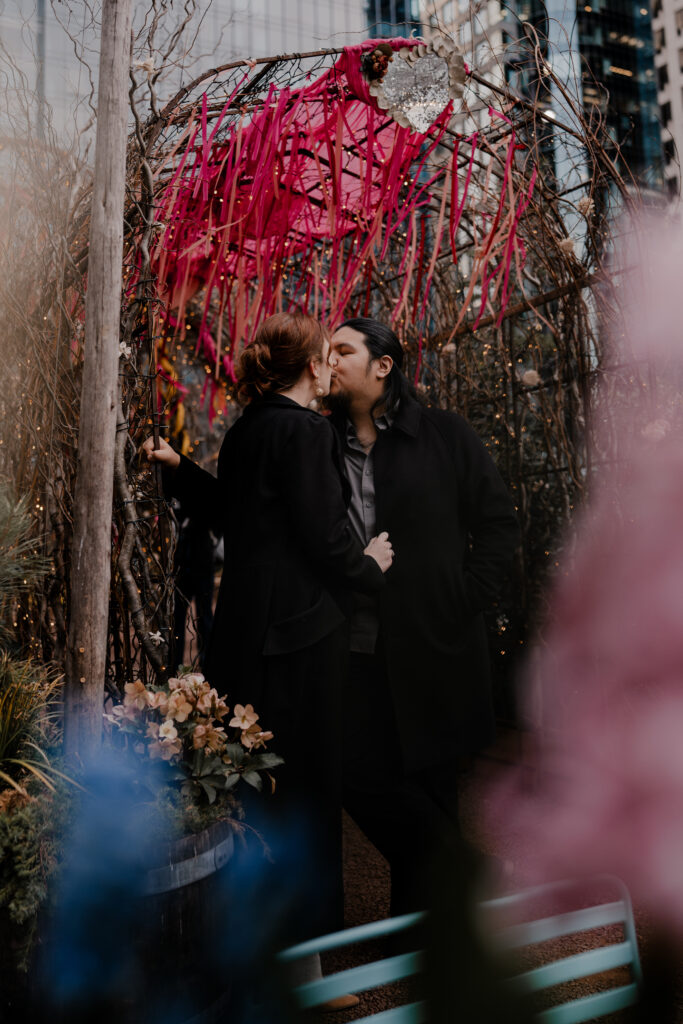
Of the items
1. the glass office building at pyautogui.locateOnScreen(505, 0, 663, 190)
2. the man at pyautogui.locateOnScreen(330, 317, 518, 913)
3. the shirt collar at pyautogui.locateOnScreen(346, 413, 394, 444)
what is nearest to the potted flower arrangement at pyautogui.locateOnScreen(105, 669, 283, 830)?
the man at pyautogui.locateOnScreen(330, 317, 518, 913)

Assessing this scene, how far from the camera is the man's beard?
205cm

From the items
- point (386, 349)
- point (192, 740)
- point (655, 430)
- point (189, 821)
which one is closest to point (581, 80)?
point (655, 430)

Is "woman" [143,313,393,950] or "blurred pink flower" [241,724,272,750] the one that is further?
"woman" [143,313,393,950]

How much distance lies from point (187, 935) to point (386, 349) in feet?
4.75

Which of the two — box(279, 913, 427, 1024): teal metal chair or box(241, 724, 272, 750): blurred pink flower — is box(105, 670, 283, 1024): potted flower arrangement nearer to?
box(241, 724, 272, 750): blurred pink flower

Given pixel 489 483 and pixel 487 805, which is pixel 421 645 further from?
pixel 487 805

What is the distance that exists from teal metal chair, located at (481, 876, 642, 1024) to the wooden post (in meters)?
0.99

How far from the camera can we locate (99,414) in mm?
1506

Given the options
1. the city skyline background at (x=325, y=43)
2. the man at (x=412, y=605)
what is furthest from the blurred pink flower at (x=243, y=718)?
the city skyline background at (x=325, y=43)

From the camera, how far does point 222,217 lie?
229cm

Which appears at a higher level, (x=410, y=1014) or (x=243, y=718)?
(x=410, y=1014)

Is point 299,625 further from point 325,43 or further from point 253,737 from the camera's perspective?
point 325,43

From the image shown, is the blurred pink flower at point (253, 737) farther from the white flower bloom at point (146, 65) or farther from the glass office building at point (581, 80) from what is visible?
the glass office building at point (581, 80)

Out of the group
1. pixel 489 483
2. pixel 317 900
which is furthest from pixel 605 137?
pixel 317 900
